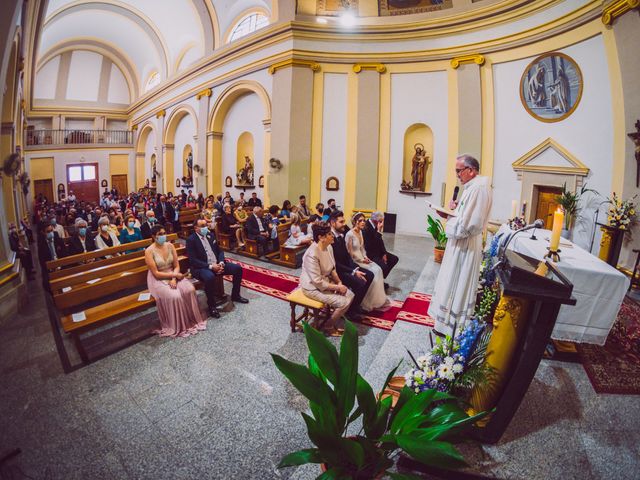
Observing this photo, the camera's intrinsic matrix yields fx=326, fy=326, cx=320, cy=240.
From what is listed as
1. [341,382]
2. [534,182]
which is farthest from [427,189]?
[341,382]

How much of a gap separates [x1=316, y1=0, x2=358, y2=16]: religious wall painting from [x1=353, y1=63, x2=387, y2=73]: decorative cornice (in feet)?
6.10

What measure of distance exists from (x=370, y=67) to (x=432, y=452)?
37.4 ft

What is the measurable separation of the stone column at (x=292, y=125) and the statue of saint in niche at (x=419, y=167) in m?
3.54

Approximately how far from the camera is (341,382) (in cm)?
165

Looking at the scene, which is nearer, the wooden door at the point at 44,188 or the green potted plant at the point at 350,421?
the green potted plant at the point at 350,421

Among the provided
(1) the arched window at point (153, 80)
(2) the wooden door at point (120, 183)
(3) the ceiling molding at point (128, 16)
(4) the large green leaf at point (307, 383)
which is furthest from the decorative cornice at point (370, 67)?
(2) the wooden door at point (120, 183)

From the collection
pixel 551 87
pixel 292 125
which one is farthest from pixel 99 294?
pixel 551 87

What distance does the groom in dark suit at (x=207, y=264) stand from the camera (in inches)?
190

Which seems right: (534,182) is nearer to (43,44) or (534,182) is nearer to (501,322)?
(501,322)

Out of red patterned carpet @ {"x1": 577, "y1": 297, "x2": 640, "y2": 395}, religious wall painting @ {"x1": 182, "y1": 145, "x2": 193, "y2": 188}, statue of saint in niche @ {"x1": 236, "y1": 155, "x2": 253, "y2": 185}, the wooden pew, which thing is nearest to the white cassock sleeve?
red patterned carpet @ {"x1": 577, "y1": 297, "x2": 640, "y2": 395}

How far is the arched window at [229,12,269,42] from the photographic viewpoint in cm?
1273

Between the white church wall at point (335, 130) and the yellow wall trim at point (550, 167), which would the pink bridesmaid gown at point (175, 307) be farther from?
the yellow wall trim at point (550, 167)

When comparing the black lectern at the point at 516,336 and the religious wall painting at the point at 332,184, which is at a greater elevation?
the religious wall painting at the point at 332,184

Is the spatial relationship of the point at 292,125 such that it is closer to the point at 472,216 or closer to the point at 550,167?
the point at 550,167
